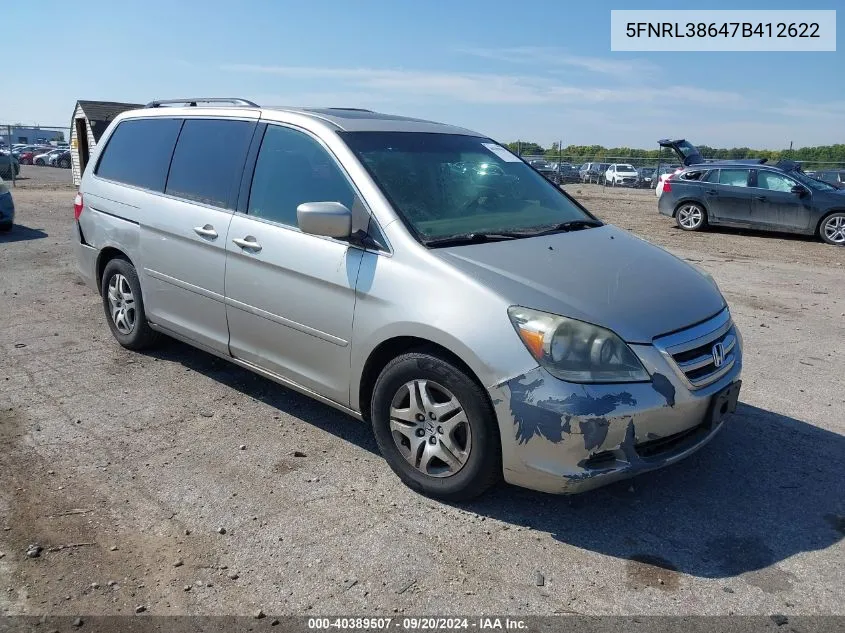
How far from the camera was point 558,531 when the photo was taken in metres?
3.30

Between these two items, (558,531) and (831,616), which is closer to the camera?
(831,616)

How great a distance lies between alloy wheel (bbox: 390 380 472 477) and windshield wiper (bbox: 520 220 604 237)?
3.72 ft

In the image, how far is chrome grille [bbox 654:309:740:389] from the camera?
10.5 ft

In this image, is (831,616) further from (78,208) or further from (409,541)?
(78,208)

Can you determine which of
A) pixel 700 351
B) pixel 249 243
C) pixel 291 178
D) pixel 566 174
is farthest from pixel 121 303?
pixel 566 174

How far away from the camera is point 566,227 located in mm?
4254

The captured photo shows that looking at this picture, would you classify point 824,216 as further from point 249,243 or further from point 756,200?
point 249,243

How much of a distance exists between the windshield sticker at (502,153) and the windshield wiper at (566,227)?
702 millimetres

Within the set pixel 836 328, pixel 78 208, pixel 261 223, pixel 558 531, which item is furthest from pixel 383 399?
pixel 836 328

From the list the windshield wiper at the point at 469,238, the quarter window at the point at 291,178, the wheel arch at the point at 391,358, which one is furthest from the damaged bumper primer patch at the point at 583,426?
the quarter window at the point at 291,178

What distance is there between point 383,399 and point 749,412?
8.72ft

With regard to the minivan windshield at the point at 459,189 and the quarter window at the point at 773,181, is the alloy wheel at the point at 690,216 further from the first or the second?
the minivan windshield at the point at 459,189

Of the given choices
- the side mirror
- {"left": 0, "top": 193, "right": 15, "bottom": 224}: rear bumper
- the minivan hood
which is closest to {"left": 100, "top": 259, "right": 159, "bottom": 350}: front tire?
the side mirror

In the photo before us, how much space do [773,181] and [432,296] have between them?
1342 cm
